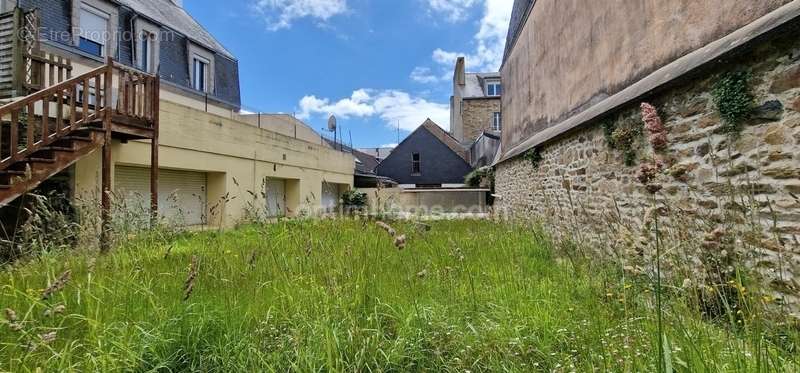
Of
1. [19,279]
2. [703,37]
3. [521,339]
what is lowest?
[521,339]

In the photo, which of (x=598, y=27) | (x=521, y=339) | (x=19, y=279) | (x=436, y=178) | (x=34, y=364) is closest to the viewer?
(x=34, y=364)

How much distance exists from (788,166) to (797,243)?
518 mm

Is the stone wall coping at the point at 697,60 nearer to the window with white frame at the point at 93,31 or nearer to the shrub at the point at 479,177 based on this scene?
the window with white frame at the point at 93,31

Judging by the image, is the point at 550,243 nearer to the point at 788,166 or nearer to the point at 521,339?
the point at 788,166

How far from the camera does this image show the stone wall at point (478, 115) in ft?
91.2

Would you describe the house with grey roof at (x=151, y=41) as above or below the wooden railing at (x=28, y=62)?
above

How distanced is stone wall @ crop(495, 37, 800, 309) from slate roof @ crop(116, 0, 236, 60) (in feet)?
43.2

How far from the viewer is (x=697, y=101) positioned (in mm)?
3359

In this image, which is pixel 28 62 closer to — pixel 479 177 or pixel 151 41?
pixel 151 41

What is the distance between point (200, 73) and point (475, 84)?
21053mm

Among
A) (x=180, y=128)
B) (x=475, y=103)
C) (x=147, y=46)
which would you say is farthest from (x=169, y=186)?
(x=475, y=103)

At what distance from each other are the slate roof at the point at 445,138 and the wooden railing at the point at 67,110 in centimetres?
2210

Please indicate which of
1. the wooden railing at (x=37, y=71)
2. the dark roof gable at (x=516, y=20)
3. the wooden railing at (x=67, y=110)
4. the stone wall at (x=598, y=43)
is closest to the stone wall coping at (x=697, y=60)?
the stone wall at (x=598, y=43)

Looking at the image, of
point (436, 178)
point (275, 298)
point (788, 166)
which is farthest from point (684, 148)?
point (436, 178)
